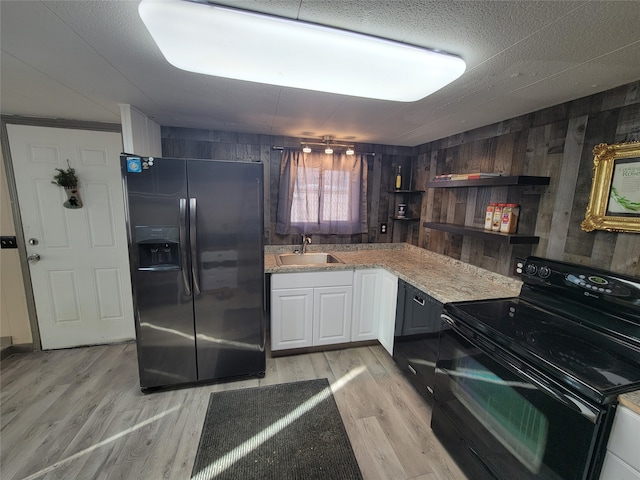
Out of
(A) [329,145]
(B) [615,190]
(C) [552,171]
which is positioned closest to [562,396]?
(B) [615,190]

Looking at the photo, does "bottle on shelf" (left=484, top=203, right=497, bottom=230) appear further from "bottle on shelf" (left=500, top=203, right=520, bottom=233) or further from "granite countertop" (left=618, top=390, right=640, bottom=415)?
"granite countertop" (left=618, top=390, right=640, bottom=415)

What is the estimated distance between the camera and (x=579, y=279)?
57.4 inches

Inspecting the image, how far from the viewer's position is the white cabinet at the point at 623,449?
89 cm

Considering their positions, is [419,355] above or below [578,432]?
below

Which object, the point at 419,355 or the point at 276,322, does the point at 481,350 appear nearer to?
the point at 419,355

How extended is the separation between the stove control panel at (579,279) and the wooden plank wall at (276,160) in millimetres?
1525

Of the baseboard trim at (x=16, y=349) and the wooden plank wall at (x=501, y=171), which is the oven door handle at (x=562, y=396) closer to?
the wooden plank wall at (x=501, y=171)

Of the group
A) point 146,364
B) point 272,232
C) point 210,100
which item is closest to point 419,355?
point 272,232

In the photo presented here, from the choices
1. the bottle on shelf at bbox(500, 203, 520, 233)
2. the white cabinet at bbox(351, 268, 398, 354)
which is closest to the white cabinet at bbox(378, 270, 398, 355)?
the white cabinet at bbox(351, 268, 398, 354)

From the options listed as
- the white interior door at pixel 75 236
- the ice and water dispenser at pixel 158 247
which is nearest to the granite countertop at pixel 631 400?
the ice and water dispenser at pixel 158 247

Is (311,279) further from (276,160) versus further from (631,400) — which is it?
(631,400)

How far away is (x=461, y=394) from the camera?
153cm

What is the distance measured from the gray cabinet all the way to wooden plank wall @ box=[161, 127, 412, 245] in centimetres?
112

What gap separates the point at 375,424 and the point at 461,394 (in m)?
0.66
